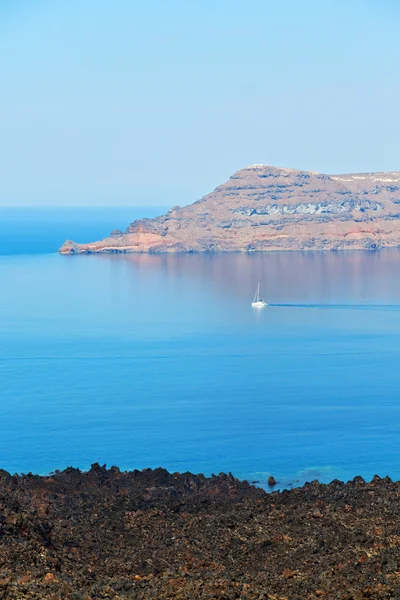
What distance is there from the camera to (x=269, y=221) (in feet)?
440

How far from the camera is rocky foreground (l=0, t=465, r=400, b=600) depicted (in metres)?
15.0

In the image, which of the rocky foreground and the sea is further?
the sea

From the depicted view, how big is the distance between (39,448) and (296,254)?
89.5m

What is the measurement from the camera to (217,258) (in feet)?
391

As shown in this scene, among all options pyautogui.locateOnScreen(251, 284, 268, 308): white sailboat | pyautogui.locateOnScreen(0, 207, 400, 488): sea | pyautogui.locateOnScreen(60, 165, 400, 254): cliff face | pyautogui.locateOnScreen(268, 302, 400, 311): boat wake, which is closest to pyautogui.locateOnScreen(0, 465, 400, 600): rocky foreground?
pyautogui.locateOnScreen(0, 207, 400, 488): sea

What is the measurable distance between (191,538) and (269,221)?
114905 mm

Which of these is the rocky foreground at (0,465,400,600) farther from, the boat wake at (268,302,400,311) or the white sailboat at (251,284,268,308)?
the white sailboat at (251,284,268,308)

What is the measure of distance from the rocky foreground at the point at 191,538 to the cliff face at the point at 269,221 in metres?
102

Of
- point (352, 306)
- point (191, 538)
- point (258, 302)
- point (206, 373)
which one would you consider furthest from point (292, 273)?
point (191, 538)

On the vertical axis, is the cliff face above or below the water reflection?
above

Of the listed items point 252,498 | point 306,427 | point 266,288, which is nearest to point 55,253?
point 266,288

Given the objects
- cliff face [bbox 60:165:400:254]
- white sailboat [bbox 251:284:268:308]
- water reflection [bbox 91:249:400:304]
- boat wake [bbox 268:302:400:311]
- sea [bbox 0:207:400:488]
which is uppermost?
cliff face [bbox 60:165:400:254]

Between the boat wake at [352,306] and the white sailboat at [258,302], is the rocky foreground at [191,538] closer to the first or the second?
the boat wake at [352,306]

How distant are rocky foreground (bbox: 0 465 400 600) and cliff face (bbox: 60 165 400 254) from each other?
10235 cm
